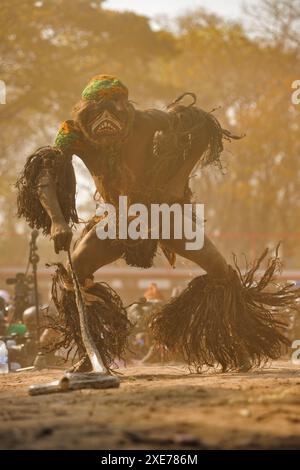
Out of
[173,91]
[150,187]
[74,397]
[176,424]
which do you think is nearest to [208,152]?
[150,187]

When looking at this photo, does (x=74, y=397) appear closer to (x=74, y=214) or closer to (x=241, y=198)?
(x=74, y=214)

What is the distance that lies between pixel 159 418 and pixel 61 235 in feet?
9.15

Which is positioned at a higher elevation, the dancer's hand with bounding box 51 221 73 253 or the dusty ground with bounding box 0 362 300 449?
the dancer's hand with bounding box 51 221 73 253

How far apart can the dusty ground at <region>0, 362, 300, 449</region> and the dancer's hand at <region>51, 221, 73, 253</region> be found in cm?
124

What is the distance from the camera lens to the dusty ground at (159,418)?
4.72 meters

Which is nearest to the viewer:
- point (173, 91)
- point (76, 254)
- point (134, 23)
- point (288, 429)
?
point (288, 429)

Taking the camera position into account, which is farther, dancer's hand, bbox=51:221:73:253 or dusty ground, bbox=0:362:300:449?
dancer's hand, bbox=51:221:73:253

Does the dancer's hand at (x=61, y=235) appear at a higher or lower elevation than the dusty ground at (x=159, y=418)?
higher

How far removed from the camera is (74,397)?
6250 mm

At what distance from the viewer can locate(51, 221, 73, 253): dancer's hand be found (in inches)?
307

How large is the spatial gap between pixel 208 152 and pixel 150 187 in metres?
0.65

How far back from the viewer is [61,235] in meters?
7.80

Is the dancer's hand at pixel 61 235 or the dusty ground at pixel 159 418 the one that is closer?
the dusty ground at pixel 159 418

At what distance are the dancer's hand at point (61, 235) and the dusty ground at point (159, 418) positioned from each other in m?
1.24
